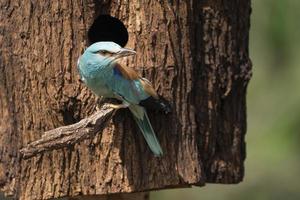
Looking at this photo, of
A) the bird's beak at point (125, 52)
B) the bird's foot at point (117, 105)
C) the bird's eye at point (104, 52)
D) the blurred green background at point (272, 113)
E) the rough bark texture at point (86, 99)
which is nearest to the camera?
the bird's beak at point (125, 52)

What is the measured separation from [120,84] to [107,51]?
297 mm

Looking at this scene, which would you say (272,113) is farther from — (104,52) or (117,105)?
(104,52)

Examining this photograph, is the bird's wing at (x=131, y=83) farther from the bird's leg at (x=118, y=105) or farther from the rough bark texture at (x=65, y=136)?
the rough bark texture at (x=65, y=136)

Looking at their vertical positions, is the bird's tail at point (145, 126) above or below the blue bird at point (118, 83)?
below

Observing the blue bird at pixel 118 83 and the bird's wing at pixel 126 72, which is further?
the bird's wing at pixel 126 72

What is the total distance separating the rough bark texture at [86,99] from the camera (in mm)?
7910

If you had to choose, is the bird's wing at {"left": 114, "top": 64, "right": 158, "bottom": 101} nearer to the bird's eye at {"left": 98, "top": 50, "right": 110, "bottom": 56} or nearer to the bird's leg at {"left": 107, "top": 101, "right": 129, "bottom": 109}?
the bird's leg at {"left": 107, "top": 101, "right": 129, "bottom": 109}

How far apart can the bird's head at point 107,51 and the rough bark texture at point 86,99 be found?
1.19 ft

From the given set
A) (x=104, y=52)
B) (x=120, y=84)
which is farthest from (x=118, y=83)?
(x=104, y=52)

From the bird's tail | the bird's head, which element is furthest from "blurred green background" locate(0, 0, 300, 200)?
the bird's head

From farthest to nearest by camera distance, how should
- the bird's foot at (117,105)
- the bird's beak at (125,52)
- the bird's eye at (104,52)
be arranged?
the bird's foot at (117,105)
the bird's eye at (104,52)
the bird's beak at (125,52)

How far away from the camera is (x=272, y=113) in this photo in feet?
42.1

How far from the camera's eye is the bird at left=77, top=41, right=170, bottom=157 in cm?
759

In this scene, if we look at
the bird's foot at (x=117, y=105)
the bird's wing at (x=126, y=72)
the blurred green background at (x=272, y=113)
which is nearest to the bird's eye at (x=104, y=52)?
the bird's wing at (x=126, y=72)
